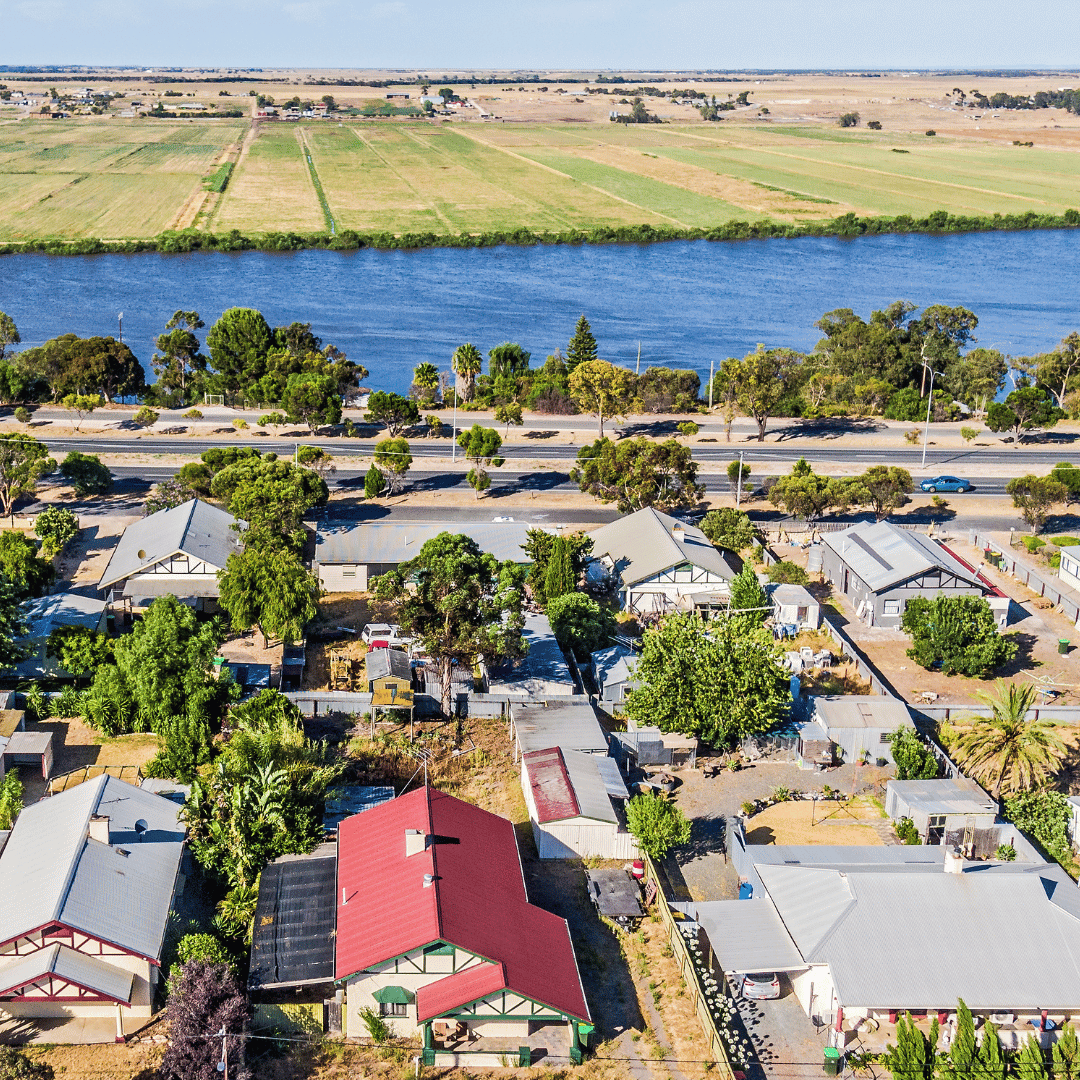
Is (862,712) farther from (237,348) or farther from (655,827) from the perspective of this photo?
(237,348)

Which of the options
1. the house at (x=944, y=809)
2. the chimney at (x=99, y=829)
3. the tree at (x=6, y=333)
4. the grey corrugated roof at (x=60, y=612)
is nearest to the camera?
the chimney at (x=99, y=829)

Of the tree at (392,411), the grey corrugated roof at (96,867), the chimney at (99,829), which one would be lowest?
the grey corrugated roof at (96,867)

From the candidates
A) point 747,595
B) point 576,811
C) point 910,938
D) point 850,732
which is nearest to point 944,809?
point 850,732

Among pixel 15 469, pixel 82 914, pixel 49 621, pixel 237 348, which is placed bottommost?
pixel 82 914

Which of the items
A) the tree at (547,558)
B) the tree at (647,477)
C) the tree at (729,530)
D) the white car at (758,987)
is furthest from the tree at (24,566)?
the white car at (758,987)

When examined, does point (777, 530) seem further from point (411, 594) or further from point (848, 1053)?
point (848, 1053)

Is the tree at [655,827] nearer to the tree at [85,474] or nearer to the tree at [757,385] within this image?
the tree at [85,474]

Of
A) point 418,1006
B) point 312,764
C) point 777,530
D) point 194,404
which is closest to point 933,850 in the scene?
point 418,1006
